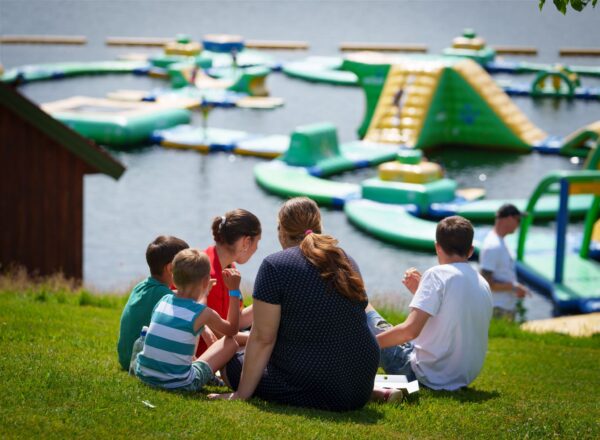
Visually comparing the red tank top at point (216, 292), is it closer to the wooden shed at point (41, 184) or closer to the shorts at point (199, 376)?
the shorts at point (199, 376)

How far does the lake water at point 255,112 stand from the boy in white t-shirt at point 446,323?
573 cm

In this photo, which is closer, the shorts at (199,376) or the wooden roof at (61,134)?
the shorts at (199,376)

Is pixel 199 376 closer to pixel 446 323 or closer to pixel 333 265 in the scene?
pixel 333 265

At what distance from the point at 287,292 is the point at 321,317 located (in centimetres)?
21

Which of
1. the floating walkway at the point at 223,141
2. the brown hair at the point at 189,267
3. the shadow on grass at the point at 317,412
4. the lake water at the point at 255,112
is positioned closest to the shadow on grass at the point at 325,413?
the shadow on grass at the point at 317,412

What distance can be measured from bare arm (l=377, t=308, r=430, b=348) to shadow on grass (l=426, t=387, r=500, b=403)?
37 centimetres

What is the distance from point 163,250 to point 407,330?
143 centimetres

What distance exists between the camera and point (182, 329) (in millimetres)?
5578

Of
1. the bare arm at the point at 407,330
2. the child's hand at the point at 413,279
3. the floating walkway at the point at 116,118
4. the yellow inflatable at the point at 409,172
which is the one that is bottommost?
the bare arm at the point at 407,330

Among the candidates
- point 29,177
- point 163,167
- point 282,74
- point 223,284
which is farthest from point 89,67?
point 223,284

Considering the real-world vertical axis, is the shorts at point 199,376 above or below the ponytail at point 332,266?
below

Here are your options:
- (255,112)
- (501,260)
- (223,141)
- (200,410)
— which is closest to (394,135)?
(223,141)

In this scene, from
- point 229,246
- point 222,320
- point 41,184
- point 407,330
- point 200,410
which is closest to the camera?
point 200,410

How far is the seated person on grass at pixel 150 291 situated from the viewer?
19.9ft
